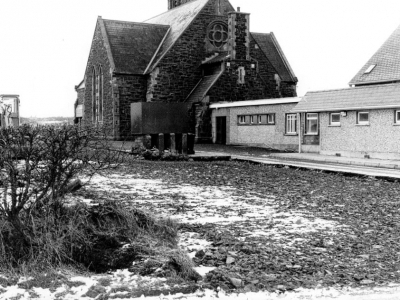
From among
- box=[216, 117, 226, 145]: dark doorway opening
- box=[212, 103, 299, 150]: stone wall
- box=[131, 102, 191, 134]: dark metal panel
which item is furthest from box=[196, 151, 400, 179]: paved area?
box=[216, 117, 226, 145]: dark doorway opening

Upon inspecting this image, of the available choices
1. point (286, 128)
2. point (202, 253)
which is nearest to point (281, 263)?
point (202, 253)

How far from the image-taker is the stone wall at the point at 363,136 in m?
23.5

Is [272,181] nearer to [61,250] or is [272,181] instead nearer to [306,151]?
[61,250]

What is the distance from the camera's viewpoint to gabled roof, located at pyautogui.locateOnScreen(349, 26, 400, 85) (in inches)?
1336

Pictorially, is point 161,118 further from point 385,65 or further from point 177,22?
point 177,22

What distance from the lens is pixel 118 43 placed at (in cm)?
4188

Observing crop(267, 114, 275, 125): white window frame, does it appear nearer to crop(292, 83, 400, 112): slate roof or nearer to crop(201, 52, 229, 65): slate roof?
crop(292, 83, 400, 112): slate roof

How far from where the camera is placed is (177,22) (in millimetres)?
44500

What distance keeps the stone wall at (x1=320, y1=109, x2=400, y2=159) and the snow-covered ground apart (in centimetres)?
1213

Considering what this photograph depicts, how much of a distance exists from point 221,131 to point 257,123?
14.0 feet

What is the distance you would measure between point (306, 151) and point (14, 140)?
82.4 ft

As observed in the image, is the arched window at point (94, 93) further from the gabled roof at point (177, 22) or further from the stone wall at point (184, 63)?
the stone wall at point (184, 63)

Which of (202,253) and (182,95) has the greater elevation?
(182,95)

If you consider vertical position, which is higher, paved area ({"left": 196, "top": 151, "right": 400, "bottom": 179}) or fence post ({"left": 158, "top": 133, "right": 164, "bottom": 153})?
fence post ({"left": 158, "top": 133, "right": 164, "bottom": 153})
